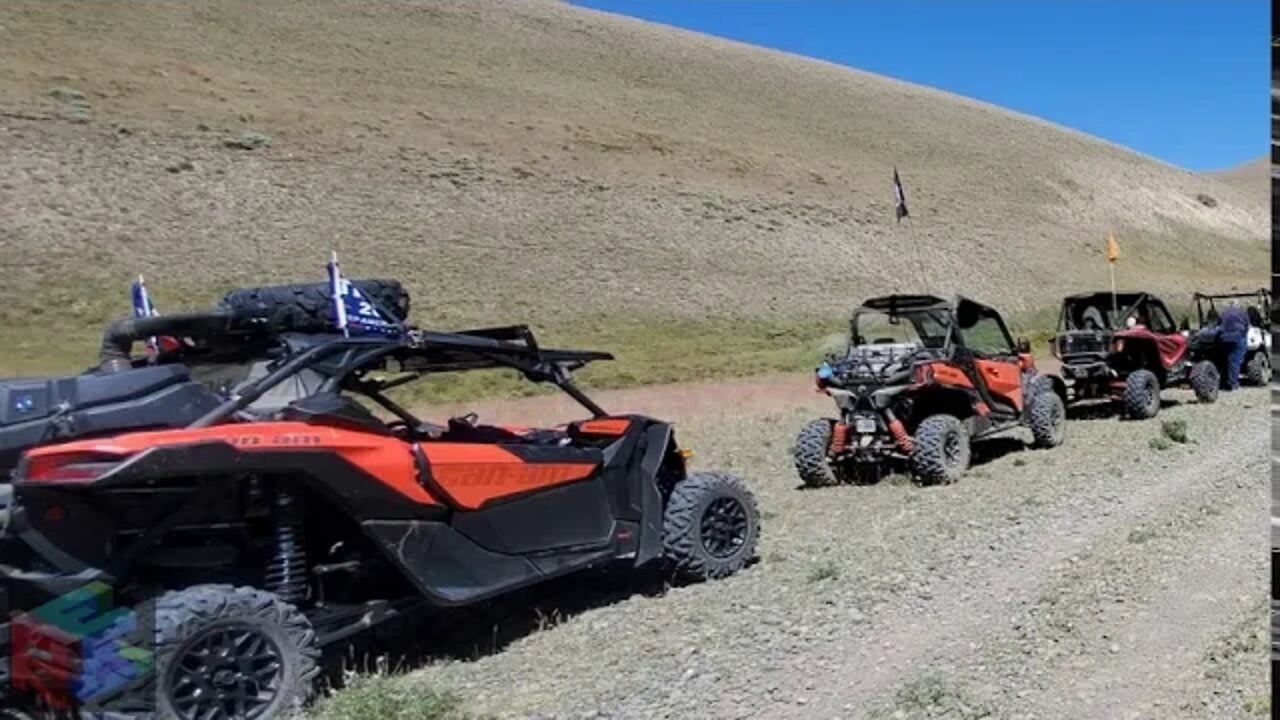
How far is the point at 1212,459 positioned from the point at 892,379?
294 cm

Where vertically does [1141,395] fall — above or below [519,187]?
below

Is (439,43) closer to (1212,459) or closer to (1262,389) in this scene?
(1262,389)

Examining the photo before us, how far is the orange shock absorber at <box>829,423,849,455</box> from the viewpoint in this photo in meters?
10.7

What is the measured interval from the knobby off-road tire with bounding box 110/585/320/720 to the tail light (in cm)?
59

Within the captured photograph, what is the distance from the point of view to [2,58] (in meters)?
45.0

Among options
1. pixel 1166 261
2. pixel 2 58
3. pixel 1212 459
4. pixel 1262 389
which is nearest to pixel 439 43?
pixel 2 58

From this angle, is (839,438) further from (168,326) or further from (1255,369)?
(1255,369)

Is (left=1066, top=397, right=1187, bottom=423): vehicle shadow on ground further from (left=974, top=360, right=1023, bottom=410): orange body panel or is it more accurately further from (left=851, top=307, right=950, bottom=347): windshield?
(left=851, top=307, right=950, bottom=347): windshield

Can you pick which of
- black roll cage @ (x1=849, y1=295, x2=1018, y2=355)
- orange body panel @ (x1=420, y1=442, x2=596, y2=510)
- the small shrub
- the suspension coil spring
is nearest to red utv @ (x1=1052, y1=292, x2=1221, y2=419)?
black roll cage @ (x1=849, y1=295, x2=1018, y2=355)

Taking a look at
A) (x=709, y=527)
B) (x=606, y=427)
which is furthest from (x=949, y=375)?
(x=606, y=427)

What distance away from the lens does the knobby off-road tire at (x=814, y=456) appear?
10547 millimetres

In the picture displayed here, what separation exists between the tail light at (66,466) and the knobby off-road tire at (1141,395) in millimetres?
12404

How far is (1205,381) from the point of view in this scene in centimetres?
1534

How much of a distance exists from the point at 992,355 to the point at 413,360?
298 inches
